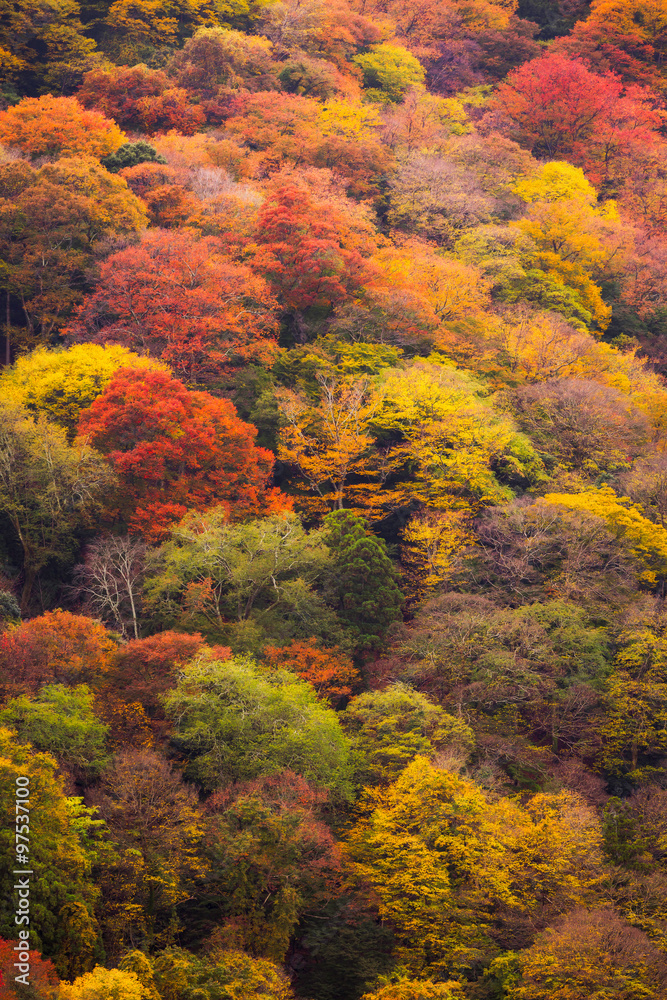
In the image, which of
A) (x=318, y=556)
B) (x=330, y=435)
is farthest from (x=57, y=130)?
(x=318, y=556)

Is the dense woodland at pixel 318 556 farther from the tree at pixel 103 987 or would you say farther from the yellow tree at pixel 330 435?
the yellow tree at pixel 330 435

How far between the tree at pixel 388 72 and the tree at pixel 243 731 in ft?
194

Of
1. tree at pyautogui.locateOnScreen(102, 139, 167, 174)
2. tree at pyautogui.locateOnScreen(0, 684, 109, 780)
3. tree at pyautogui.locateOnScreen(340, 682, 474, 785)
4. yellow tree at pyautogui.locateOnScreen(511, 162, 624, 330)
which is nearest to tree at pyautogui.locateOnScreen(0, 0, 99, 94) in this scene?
tree at pyautogui.locateOnScreen(102, 139, 167, 174)

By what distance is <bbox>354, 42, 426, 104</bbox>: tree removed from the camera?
80.2 meters

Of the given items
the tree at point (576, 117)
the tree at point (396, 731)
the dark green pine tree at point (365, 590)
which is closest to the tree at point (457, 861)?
the tree at point (396, 731)

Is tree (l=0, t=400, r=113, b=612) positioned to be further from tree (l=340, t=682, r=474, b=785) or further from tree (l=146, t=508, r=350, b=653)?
tree (l=340, t=682, r=474, b=785)

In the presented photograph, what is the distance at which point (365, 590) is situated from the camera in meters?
38.3

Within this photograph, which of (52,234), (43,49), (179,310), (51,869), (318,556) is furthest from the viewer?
(43,49)

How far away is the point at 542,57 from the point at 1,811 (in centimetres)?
8408

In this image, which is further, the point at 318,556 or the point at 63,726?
the point at 318,556

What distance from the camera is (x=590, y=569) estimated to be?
40.6 m

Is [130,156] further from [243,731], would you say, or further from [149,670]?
[243,731]

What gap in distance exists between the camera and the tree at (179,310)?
1801 inches

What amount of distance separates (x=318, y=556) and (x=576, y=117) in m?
56.8
